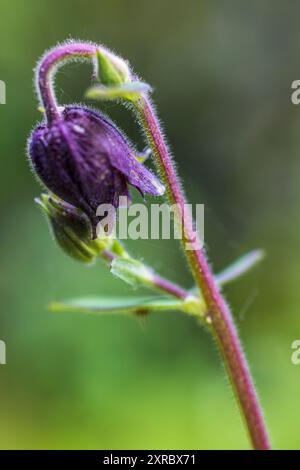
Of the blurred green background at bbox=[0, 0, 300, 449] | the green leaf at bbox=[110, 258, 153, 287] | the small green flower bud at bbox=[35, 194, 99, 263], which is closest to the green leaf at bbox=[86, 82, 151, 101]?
the small green flower bud at bbox=[35, 194, 99, 263]

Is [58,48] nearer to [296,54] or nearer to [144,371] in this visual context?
[144,371]

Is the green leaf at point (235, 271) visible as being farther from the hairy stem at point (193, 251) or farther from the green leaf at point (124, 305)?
the hairy stem at point (193, 251)

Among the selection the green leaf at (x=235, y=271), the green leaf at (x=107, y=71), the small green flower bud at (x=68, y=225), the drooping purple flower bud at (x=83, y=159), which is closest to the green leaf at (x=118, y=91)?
the green leaf at (x=107, y=71)

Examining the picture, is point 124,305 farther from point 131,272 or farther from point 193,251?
point 193,251

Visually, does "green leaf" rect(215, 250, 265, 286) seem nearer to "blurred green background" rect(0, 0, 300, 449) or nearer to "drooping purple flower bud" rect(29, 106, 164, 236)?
"drooping purple flower bud" rect(29, 106, 164, 236)

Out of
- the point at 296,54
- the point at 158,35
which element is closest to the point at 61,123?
the point at 158,35

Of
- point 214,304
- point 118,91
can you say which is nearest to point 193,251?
point 214,304
